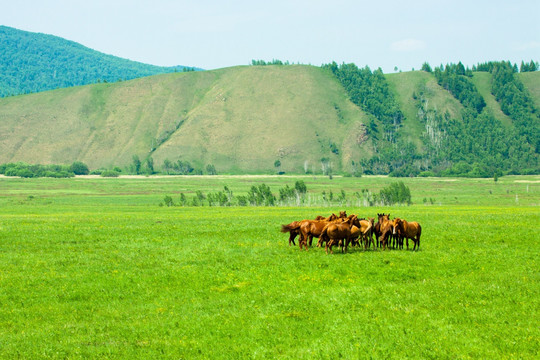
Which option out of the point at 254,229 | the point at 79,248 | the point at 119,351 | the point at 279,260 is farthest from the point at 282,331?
the point at 254,229

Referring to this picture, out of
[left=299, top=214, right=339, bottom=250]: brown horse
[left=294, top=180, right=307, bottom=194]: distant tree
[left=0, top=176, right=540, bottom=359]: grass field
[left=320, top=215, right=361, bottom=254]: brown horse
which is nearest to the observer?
[left=0, top=176, right=540, bottom=359]: grass field

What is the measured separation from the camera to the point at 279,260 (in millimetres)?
27547

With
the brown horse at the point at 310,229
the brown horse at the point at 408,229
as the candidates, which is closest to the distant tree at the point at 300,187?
the brown horse at the point at 310,229

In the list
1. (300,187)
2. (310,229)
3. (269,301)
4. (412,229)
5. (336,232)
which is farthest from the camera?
(300,187)

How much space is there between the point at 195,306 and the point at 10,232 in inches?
1039

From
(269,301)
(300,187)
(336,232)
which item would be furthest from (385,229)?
(300,187)

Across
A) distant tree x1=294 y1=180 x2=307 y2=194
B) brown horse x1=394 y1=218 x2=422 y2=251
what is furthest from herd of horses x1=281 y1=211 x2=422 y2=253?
distant tree x1=294 y1=180 x2=307 y2=194

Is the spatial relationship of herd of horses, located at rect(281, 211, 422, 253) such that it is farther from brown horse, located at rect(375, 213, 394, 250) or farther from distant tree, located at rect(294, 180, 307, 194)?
distant tree, located at rect(294, 180, 307, 194)

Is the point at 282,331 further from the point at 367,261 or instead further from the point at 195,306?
the point at 367,261

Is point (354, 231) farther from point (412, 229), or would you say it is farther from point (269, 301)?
point (269, 301)

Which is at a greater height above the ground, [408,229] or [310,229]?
[310,229]

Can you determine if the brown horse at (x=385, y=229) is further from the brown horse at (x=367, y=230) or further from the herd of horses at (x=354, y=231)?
the brown horse at (x=367, y=230)

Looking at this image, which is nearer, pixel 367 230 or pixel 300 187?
pixel 367 230

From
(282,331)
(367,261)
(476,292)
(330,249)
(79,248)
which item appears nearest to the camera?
(282,331)
